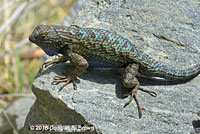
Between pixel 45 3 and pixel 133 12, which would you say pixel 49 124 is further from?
pixel 45 3

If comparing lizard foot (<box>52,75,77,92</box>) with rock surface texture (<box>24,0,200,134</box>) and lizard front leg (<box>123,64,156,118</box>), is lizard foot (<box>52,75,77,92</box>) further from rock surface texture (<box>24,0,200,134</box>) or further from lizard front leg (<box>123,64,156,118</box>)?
lizard front leg (<box>123,64,156,118</box>)

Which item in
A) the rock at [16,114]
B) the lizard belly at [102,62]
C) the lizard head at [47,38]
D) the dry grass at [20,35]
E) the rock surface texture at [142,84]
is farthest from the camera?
the dry grass at [20,35]

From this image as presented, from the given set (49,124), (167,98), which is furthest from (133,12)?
(49,124)

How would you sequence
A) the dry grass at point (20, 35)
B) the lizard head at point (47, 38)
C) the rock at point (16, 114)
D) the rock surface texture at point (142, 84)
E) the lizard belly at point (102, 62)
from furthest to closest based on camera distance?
the dry grass at point (20, 35)
the rock at point (16, 114)
the lizard belly at point (102, 62)
the lizard head at point (47, 38)
the rock surface texture at point (142, 84)

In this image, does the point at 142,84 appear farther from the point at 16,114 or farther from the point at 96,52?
the point at 16,114

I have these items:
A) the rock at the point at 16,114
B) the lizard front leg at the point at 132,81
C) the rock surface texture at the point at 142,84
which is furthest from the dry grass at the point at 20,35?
the lizard front leg at the point at 132,81

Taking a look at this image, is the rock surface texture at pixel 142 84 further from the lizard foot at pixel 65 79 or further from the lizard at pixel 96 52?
the lizard at pixel 96 52

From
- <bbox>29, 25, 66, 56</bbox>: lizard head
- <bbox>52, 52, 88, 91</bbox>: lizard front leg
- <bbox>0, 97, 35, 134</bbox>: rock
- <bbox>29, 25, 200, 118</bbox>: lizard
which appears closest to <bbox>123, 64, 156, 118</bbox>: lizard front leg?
<bbox>29, 25, 200, 118</bbox>: lizard
